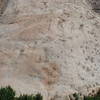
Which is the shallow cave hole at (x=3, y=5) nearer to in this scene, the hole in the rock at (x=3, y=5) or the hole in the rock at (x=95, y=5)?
the hole in the rock at (x=3, y=5)

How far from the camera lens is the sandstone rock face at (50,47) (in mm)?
7586

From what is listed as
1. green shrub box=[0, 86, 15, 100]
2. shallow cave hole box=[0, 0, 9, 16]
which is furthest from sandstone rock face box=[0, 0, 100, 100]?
green shrub box=[0, 86, 15, 100]

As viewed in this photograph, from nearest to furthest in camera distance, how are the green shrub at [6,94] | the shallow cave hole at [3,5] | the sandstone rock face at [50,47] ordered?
the green shrub at [6,94] → the sandstone rock face at [50,47] → the shallow cave hole at [3,5]

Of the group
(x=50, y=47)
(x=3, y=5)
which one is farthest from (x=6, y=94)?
(x=3, y=5)

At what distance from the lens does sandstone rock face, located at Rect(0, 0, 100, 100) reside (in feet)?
24.9

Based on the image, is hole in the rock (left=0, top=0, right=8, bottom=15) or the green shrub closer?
the green shrub

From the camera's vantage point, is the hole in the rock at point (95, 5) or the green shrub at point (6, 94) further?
the hole in the rock at point (95, 5)

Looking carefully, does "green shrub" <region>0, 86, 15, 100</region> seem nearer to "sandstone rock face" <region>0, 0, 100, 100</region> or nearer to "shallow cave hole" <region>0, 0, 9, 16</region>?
"sandstone rock face" <region>0, 0, 100, 100</region>

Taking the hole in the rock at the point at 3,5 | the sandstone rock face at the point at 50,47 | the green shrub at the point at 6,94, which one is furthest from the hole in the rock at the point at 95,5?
the green shrub at the point at 6,94

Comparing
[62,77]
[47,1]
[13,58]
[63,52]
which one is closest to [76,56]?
[63,52]

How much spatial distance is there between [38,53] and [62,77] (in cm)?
80

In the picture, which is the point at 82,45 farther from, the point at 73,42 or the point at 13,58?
the point at 13,58

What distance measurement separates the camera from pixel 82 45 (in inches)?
345

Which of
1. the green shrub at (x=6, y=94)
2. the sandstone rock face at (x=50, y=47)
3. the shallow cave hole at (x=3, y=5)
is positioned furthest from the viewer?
the shallow cave hole at (x=3, y=5)
